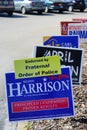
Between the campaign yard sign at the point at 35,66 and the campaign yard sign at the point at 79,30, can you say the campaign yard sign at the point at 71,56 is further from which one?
the campaign yard sign at the point at 79,30

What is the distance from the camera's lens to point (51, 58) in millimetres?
5855

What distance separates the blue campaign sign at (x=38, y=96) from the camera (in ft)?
19.4

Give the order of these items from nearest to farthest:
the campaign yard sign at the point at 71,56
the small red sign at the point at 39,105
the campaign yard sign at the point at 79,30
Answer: the small red sign at the point at 39,105 → the campaign yard sign at the point at 71,56 → the campaign yard sign at the point at 79,30

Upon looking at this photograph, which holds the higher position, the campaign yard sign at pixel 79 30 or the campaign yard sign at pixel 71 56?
the campaign yard sign at pixel 71 56

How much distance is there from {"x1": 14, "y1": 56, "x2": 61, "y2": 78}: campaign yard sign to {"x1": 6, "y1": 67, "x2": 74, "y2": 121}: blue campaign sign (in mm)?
67

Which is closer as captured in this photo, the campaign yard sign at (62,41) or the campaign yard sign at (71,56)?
the campaign yard sign at (71,56)

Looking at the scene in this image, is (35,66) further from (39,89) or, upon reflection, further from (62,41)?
(62,41)

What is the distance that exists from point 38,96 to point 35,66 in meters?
0.40

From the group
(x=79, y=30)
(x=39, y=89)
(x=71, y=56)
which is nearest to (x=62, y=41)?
(x=71, y=56)

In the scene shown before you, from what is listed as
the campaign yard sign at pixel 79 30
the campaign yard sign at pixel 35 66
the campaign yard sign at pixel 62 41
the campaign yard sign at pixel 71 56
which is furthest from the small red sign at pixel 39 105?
the campaign yard sign at pixel 79 30

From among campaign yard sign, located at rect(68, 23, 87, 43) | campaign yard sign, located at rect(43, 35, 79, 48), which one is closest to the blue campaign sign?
campaign yard sign, located at rect(43, 35, 79, 48)

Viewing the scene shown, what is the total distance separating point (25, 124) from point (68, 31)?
19.0 feet

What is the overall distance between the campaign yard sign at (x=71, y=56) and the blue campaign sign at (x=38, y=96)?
1292 millimetres

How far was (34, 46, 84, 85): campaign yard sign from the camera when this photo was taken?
723cm
